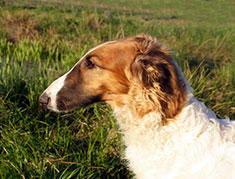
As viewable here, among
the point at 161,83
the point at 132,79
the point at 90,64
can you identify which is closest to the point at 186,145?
the point at 161,83

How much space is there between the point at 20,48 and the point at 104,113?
269cm

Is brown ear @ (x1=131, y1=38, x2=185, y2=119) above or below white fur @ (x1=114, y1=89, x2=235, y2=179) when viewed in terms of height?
above

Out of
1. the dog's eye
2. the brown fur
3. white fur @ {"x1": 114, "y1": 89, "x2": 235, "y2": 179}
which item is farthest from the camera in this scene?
the dog's eye

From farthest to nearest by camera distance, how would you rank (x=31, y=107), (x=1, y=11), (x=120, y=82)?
1. (x=1, y=11)
2. (x=31, y=107)
3. (x=120, y=82)

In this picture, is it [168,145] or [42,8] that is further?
[42,8]

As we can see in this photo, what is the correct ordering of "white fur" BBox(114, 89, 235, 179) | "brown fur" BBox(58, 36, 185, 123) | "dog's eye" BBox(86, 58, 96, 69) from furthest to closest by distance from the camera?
"dog's eye" BBox(86, 58, 96, 69)
"brown fur" BBox(58, 36, 185, 123)
"white fur" BBox(114, 89, 235, 179)

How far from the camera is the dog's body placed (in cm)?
203

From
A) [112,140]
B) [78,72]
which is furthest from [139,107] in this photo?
[112,140]

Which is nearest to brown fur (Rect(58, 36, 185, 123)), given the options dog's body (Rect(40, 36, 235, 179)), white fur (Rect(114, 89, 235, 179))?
dog's body (Rect(40, 36, 235, 179))

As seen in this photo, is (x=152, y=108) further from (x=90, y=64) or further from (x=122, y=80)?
(x=90, y=64)

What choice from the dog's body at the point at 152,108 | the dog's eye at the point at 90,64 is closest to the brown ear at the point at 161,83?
the dog's body at the point at 152,108

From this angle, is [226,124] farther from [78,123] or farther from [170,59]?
[78,123]

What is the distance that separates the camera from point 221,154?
2002 millimetres

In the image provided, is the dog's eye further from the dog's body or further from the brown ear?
the brown ear
